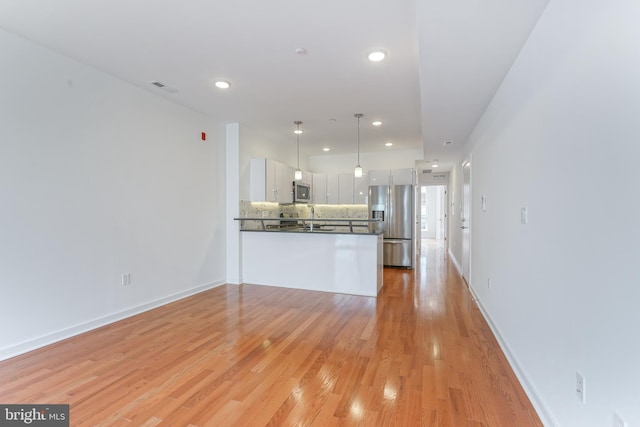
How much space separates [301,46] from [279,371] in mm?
2791

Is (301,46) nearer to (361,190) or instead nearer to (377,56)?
(377,56)

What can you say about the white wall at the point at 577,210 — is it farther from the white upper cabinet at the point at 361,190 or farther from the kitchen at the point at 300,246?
the white upper cabinet at the point at 361,190

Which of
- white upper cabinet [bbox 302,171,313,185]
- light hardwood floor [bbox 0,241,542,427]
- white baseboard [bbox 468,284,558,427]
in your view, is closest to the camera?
white baseboard [bbox 468,284,558,427]

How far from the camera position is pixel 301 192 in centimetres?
708

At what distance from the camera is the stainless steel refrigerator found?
687cm

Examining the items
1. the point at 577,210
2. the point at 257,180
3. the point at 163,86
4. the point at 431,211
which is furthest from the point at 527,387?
the point at 431,211

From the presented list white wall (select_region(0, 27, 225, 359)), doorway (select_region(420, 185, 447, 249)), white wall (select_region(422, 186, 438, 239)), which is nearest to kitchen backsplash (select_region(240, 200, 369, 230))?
white wall (select_region(0, 27, 225, 359))

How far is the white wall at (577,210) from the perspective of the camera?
1149mm

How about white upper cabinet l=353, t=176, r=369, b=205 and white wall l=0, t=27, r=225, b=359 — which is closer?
white wall l=0, t=27, r=225, b=359

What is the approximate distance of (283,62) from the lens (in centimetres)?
311

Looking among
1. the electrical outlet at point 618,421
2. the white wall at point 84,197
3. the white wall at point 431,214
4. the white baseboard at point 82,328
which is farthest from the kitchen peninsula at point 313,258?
the white wall at point 431,214

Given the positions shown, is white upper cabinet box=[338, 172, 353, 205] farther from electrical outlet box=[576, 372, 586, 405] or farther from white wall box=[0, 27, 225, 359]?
electrical outlet box=[576, 372, 586, 405]

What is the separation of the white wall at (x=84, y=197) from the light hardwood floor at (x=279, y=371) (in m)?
0.36

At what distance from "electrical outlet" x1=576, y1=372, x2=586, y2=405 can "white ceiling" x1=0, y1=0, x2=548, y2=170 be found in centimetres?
199
